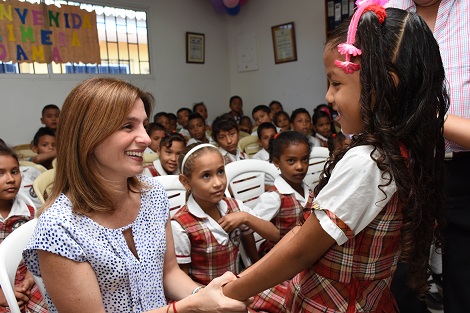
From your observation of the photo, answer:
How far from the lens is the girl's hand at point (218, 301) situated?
3.26 ft

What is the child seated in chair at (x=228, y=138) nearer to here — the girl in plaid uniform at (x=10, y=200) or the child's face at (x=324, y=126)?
the child's face at (x=324, y=126)

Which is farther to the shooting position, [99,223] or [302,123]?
[302,123]

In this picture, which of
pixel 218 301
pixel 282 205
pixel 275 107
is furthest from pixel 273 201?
pixel 275 107

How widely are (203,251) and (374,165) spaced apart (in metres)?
1.05

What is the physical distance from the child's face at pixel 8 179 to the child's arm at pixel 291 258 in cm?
159

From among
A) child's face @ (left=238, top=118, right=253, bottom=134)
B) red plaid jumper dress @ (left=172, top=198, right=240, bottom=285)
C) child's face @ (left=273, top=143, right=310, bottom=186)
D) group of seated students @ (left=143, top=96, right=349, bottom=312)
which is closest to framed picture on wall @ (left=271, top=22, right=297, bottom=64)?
child's face @ (left=238, top=118, right=253, bottom=134)

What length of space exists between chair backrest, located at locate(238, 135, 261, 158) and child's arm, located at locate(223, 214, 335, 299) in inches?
129

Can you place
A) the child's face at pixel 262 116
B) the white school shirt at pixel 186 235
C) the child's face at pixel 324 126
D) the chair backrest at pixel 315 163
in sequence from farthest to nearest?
the child's face at pixel 262 116, the child's face at pixel 324 126, the chair backrest at pixel 315 163, the white school shirt at pixel 186 235

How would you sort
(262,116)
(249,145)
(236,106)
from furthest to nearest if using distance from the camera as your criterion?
(236,106) → (262,116) → (249,145)

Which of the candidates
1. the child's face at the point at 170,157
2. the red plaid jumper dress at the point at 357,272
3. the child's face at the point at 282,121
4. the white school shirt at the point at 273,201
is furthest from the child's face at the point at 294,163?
the child's face at the point at 282,121

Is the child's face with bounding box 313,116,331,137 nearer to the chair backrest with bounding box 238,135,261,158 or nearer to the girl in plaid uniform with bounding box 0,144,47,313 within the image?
the chair backrest with bounding box 238,135,261,158

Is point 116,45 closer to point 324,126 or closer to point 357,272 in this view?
point 324,126

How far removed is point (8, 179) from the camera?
2.04 metres

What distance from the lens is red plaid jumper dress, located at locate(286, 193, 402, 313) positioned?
0.83 m
